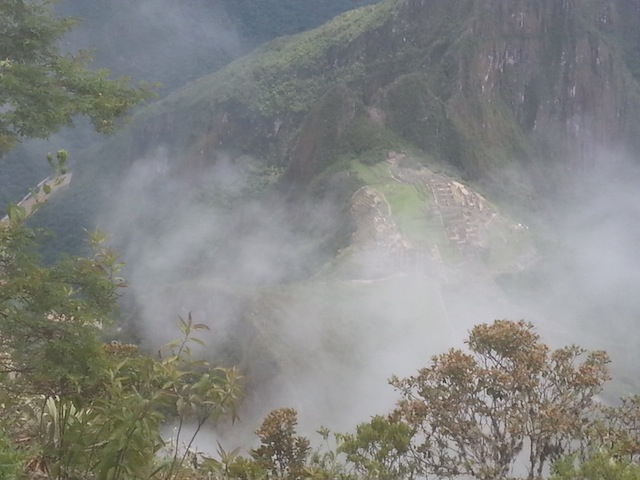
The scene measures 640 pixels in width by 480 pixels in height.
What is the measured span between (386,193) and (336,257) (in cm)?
905

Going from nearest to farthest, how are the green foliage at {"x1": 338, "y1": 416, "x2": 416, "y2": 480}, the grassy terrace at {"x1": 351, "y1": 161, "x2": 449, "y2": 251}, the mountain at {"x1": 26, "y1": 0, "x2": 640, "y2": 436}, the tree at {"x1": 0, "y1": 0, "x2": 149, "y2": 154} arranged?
the tree at {"x1": 0, "y1": 0, "x2": 149, "y2": 154} < the green foliage at {"x1": 338, "y1": 416, "x2": 416, "y2": 480} < the mountain at {"x1": 26, "y1": 0, "x2": 640, "y2": 436} < the grassy terrace at {"x1": 351, "y1": 161, "x2": 449, "y2": 251}

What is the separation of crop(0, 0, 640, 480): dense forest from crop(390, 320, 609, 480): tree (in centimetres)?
5

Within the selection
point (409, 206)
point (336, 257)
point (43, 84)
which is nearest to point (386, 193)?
point (409, 206)

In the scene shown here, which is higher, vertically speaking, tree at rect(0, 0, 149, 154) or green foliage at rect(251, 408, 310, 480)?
tree at rect(0, 0, 149, 154)

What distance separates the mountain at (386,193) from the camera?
45938 millimetres

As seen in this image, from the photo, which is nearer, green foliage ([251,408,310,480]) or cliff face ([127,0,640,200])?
green foliage ([251,408,310,480])

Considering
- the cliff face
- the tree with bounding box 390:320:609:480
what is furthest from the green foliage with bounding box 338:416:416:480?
the cliff face

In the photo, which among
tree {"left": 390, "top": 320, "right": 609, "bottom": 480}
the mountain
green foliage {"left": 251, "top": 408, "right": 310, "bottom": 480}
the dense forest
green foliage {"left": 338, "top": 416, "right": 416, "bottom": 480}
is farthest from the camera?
the mountain

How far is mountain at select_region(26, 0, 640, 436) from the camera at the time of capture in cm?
4594

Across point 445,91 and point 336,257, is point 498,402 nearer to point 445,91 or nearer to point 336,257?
point 336,257

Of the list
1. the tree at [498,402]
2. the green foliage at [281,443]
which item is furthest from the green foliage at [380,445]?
the green foliage at [281,443]

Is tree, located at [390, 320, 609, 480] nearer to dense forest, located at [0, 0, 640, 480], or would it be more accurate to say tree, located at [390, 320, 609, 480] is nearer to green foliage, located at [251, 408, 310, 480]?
dense forest, located at [0, 0, 640, 480]

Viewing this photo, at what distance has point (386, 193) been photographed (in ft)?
202

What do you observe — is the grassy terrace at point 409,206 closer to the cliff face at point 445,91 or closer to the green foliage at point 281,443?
the cliff face at point 445,91
